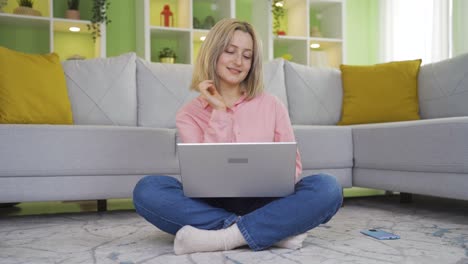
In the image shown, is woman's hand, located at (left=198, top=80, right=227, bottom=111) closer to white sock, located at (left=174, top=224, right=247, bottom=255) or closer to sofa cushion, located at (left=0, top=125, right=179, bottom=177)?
white sock, located at (left=174, top=224, right=247, bottom=255)

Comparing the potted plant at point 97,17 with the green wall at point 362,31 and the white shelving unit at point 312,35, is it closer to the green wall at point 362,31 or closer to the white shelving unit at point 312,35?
the white shelving unit at point 312,35

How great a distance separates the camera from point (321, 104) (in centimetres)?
308

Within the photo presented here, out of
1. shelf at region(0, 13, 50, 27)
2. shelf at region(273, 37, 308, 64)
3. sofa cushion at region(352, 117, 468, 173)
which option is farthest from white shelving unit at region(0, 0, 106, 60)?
sofa cushion at region(352, 117, 468, 173)

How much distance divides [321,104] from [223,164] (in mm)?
1927

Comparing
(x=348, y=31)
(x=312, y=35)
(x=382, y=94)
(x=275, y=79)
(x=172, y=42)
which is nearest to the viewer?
(x=382, y=94)

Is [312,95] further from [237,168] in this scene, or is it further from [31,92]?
[237,168]

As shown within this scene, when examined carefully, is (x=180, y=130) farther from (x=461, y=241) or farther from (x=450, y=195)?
(x=450, y=195)

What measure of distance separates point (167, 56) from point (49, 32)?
101 centimetres

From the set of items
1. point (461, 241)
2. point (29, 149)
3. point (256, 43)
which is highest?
point (256, 43)

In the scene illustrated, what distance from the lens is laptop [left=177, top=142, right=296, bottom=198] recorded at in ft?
4.07

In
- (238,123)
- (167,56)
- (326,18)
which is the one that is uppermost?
(326,18)

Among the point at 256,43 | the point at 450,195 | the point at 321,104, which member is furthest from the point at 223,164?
the point at 321,104

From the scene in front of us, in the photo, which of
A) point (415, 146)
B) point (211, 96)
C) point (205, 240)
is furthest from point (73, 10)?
point (205, 240)

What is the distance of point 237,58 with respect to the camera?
5.16 ft
